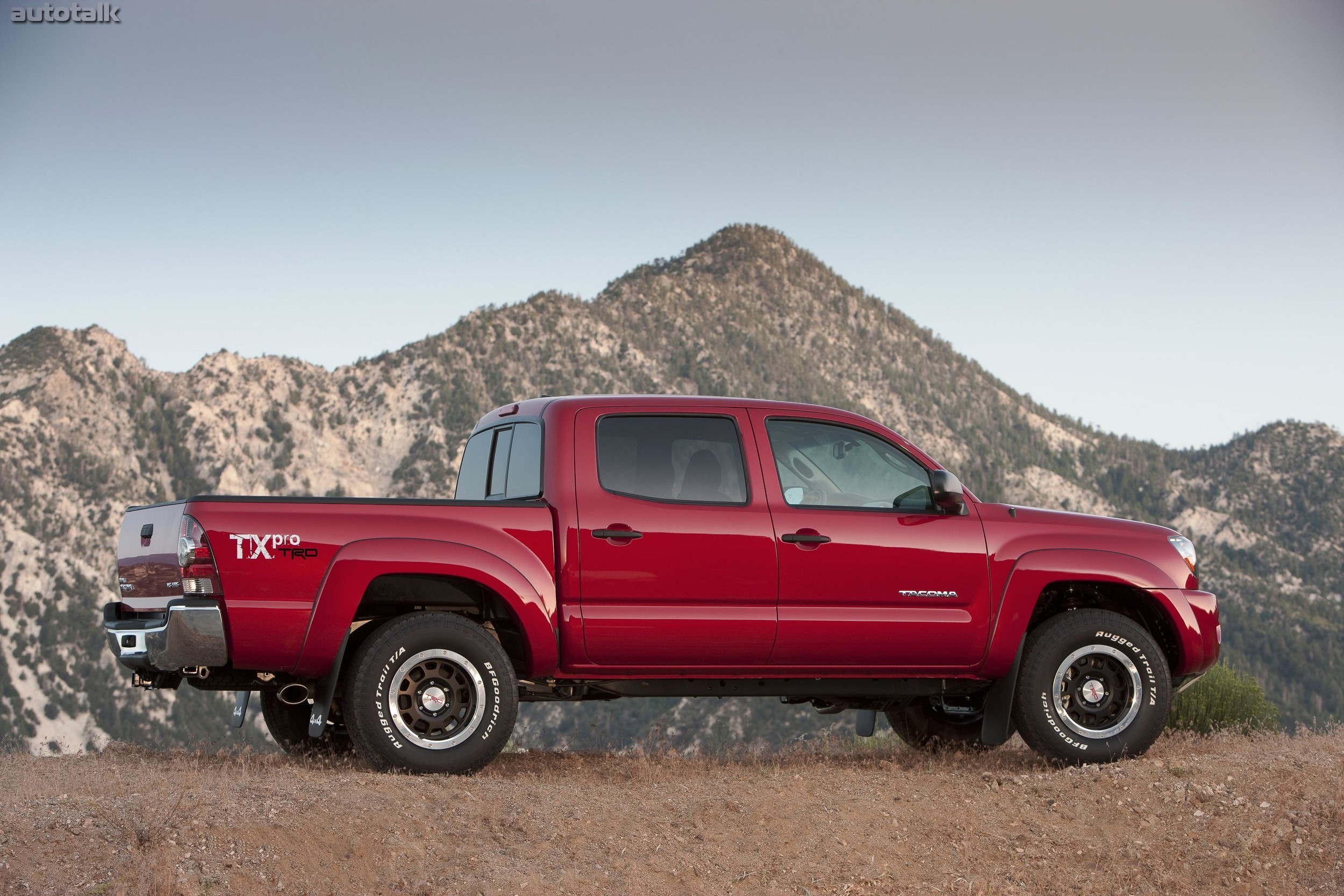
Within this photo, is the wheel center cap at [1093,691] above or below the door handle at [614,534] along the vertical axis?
below

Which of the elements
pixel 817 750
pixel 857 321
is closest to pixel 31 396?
pixel 857 321

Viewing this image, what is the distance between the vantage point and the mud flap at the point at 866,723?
26.6ft

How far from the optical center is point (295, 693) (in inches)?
267

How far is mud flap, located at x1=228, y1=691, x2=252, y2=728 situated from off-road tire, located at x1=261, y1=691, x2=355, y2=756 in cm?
78

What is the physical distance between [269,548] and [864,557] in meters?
3.19

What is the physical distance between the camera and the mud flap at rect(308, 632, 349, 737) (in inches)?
251

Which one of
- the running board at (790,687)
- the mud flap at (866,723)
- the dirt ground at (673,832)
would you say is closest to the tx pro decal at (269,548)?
the dirt ground at (673,832)

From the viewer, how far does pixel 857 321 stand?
497ft

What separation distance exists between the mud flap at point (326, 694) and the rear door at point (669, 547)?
Answer: 4.13ft

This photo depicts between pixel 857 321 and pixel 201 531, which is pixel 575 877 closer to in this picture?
pixel 201 531

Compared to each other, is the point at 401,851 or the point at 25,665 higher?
the point at 401,851

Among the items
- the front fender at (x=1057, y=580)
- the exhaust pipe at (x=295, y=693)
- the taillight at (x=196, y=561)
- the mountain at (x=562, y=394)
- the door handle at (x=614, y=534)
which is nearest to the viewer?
the taillight at (x=196, y=561)

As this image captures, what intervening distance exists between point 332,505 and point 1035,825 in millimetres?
3906

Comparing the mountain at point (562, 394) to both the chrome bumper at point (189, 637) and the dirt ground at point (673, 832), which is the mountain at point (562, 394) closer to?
the dirt ground at point (673, 832)
